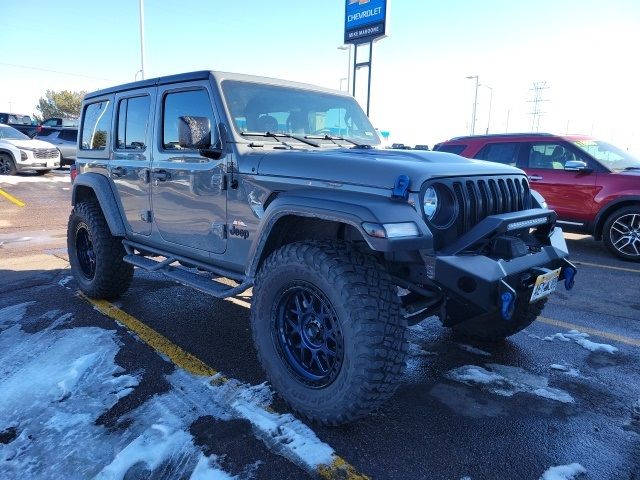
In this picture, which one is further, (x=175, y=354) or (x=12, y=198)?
(x=12, y=198)

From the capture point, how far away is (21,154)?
1523 cm

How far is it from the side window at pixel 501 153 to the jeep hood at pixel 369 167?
198 inches

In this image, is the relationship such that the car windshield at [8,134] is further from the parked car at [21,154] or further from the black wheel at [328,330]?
the black wheel at [328,330]

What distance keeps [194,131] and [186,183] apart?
636mm

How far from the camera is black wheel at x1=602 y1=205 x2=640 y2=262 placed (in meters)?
6.82

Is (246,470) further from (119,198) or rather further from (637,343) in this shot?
(637,343)

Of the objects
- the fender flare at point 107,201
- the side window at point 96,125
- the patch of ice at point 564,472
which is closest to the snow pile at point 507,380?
the patch of ice at point 564,472

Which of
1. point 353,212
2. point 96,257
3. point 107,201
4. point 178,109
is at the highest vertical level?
point 178,109

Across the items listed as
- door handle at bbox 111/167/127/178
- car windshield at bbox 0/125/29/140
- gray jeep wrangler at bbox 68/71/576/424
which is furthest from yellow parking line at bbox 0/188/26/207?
gray jeep wrangler at bbox 68/71/576/424

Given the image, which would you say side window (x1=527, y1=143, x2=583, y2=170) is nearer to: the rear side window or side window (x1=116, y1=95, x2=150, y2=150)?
the rear side window

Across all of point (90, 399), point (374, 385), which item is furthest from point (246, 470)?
point (90, 399)

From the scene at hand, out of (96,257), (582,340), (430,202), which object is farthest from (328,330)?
(96,257)

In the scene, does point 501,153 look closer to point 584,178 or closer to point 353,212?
point 584,178

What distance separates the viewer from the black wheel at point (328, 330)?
92.8 inches
